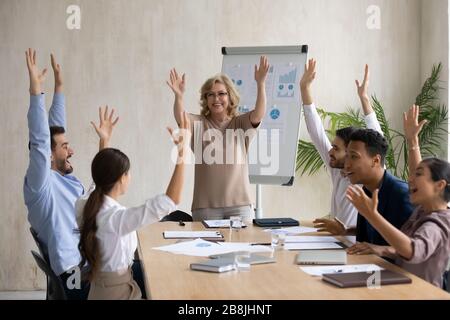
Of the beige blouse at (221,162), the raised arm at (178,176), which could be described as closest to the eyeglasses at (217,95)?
the beige blouse at (221,162)

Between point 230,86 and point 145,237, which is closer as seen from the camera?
point 145,237

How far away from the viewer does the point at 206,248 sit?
313 centimetres

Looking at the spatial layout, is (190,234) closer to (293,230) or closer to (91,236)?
(293,230)

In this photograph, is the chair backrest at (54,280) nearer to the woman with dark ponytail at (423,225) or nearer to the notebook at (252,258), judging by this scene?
the notebook at (252,258)

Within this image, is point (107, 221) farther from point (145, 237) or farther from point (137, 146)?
point (137, 146)

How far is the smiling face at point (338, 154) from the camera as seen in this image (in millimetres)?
3863

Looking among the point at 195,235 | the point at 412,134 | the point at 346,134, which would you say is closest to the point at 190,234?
the point at 195,235

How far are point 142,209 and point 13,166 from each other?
146 inches

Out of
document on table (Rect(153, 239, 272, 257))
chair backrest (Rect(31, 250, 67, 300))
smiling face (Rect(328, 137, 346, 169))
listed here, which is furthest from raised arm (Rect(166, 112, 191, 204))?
smiling face (Rect(328, 137, 346, 169))

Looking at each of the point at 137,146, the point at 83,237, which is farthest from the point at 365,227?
the point at 137,146

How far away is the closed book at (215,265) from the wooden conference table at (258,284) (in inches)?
1.0

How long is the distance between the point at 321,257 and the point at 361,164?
738 millimetres

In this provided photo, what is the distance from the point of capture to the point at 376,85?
6344mm

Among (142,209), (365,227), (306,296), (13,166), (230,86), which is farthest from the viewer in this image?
(13,166)
